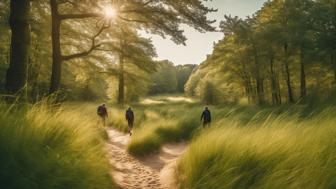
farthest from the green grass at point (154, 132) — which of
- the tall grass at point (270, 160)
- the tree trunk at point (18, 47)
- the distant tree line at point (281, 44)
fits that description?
the distant tree line at point (281, 44)

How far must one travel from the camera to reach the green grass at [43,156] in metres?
3.50

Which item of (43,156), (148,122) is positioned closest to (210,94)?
(148,122)

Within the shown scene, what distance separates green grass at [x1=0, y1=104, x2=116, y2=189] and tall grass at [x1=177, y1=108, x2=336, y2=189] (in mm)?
1699

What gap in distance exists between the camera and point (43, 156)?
3.92 metres

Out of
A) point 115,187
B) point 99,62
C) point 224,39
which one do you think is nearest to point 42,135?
point 115,187

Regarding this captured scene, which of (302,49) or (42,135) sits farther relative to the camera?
(302,49)

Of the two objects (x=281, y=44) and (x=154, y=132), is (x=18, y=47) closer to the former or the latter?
(x=154, y=132)

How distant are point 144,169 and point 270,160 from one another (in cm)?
476

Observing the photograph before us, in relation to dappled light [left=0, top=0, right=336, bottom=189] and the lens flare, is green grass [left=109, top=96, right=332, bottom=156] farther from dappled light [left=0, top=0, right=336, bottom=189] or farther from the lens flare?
the lens flare

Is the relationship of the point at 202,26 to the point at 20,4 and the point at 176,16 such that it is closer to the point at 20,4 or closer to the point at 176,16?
the point at 176,16

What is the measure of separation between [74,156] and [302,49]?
960 inches

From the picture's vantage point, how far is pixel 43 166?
376 centimetres

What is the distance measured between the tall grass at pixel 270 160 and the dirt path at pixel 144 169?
4.29ft

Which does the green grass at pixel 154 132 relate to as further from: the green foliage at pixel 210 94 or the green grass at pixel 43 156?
the green foliage at pixel 210 94
